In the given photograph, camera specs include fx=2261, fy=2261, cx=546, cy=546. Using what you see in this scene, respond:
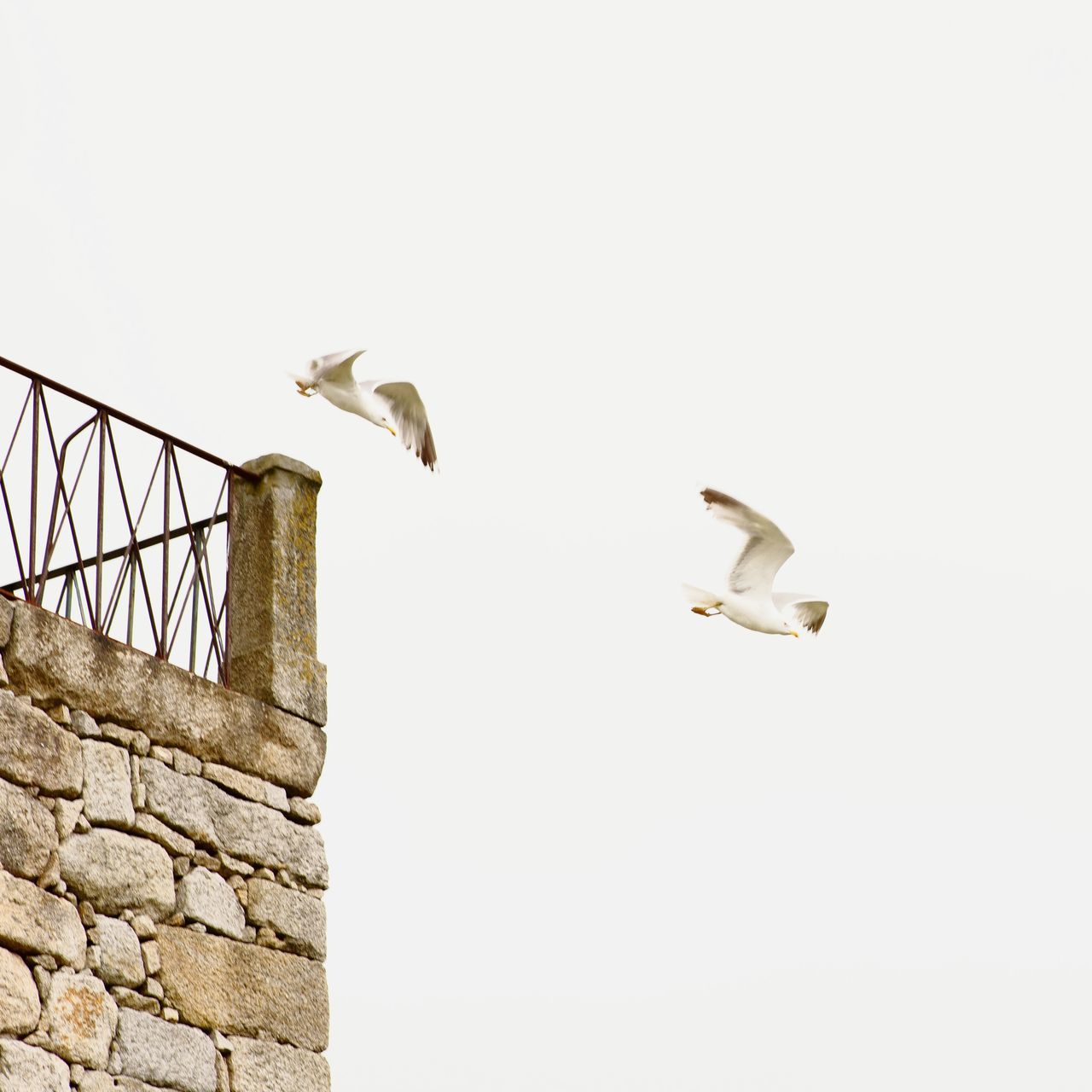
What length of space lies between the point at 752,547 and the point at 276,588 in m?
3.33

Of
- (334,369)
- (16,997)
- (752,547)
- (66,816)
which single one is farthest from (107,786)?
(752,547)

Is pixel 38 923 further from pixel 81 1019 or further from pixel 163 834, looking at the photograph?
pixel 163 834

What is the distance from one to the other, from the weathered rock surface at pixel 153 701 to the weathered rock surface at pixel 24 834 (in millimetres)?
63

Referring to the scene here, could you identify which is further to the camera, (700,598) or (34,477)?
(700,598)

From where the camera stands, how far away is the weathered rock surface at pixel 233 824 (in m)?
6.86

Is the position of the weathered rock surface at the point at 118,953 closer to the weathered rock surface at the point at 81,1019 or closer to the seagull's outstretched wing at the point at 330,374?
the weathered rock surface at the point at 81,1019

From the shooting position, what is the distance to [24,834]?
6.37 m

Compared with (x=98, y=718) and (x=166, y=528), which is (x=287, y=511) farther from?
(x=98, y=718)

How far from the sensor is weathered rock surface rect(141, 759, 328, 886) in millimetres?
6859

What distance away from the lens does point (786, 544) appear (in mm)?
10211

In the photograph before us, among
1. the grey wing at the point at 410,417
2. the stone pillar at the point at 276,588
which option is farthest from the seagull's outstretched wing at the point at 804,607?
the stone pillar at the point at 276,588

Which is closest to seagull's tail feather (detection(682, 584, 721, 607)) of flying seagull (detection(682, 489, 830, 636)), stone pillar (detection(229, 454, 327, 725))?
flying seagull (detection(682, 489, 830, 636))

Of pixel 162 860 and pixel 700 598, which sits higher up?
pixel 700 598

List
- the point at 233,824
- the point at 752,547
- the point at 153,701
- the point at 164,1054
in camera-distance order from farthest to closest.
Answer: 1. the point at 752,547
2. the point at 233,824
3. the point at 153,701
4. the point at 164,1054
